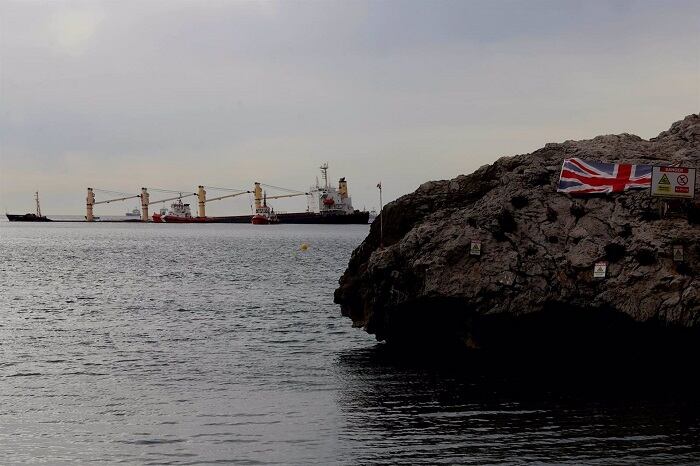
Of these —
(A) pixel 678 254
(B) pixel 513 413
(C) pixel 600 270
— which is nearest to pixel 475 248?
(C) pixel 600 270

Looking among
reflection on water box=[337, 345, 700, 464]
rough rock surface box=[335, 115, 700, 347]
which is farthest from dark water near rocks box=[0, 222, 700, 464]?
rough rock surface box=[335, 115, 700, 347]

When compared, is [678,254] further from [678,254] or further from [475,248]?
[475,248]

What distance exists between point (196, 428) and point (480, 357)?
9.76m

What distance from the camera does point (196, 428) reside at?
16703mm

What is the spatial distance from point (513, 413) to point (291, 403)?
204 inches

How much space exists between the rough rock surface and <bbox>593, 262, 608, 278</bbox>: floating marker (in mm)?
150

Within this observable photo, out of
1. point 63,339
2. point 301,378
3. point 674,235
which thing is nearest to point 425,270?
point 301,378

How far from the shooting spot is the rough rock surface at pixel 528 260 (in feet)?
69.5

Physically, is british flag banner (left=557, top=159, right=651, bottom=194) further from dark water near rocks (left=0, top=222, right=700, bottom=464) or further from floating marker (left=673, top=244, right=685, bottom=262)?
dark water near rocks (left=0, top=222, right=700, bottom=464)

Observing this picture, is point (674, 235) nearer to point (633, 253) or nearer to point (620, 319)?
point (633, 253)

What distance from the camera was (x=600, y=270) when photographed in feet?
70.6

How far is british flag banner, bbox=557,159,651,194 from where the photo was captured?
24.0 metres

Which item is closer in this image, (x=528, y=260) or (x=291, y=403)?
(x=291, y=403)

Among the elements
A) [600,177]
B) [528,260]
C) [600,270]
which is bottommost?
[600,270]
